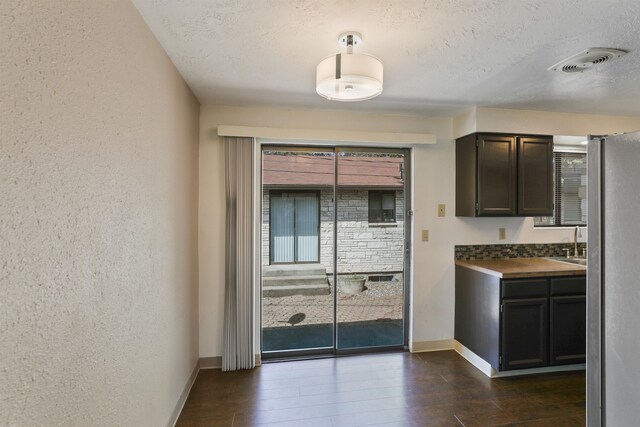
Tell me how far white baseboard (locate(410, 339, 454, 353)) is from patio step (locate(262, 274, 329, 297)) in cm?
106

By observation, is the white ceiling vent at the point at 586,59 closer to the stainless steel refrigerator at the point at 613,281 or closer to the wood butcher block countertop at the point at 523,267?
the stainless steel refrigerator at the point at 613,281

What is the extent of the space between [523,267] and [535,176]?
909 mm

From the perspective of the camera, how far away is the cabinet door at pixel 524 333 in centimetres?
267

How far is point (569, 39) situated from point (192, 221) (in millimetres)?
2823

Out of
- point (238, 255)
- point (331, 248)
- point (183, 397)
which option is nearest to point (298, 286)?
point (331, 248)

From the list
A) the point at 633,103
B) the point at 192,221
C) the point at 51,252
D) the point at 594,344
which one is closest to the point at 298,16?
the point at 51,252

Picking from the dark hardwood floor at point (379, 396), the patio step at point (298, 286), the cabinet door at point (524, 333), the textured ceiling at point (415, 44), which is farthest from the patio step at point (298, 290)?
the textured ceiling at point (415, 44)

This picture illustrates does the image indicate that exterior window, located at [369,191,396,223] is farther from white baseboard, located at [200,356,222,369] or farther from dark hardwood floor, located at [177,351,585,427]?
white baseboard, located at [200,356,222,369]

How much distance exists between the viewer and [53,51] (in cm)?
93

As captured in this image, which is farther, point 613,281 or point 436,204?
point 436,204

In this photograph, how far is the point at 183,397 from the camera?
2.34 metres

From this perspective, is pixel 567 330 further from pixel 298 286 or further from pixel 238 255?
pixel 238 255

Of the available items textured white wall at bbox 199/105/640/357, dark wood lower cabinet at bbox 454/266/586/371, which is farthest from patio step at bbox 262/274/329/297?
dark wood lower cabinet at bbox 454/266/586/371

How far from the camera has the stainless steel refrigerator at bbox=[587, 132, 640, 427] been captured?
1191 millimetres
